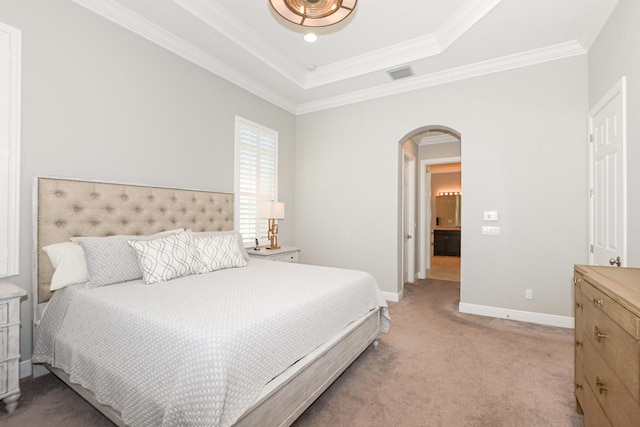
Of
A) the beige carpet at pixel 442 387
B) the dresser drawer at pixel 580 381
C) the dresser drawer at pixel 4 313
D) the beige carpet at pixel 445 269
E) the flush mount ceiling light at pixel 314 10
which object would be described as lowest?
the beige carpet at pixel 445 269

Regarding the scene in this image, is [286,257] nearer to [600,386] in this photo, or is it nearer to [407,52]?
[407,52]

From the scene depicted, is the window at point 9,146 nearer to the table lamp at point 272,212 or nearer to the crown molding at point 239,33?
the crown molding at point 239,33

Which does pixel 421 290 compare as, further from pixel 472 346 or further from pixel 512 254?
pixel 472 346

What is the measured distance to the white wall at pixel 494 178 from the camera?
3.28 m

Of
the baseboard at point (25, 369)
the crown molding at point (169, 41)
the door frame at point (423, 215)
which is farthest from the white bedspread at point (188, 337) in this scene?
the door frame at point (423, 215)

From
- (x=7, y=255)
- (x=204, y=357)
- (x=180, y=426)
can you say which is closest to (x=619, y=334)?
(x=204, y=357)

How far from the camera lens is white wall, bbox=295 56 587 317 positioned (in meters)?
3.28

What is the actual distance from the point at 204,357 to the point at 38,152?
215 centimetres

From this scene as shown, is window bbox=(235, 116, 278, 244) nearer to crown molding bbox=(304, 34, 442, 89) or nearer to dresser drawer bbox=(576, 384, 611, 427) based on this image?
crown molding bbox=(304, 34, 442, 89)

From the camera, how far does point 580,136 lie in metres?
3.21

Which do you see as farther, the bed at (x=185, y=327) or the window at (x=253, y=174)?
the window at (x=253, y=174)

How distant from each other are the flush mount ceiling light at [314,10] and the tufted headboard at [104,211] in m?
1.93

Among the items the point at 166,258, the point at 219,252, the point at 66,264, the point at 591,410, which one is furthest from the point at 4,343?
the point at 591,410

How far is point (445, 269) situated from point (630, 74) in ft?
17.8
